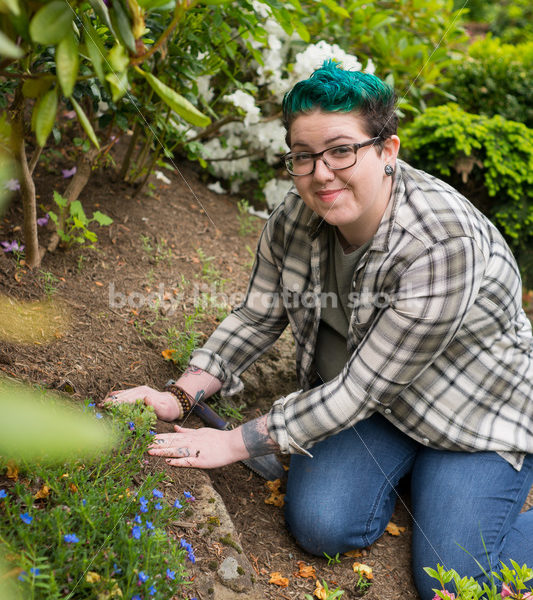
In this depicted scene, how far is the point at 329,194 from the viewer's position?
1.70 metres

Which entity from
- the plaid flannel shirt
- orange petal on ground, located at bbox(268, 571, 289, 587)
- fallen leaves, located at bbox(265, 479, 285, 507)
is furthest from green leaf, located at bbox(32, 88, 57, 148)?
fallen leaves, located at bbox(265, 479, 285, 507)

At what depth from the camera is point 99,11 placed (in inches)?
37.6

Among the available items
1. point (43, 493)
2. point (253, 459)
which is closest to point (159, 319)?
point (253, 459)

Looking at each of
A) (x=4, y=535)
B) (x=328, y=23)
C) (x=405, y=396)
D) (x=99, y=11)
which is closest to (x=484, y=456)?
(x=405, y=396)

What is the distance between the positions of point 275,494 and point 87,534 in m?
1.07

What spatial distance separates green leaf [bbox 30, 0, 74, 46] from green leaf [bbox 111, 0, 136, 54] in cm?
8

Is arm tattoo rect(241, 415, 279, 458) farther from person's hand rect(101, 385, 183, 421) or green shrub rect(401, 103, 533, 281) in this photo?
green shrub rect(401, 103, 533, 281)

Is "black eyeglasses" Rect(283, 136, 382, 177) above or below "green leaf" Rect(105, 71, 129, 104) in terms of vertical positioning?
below

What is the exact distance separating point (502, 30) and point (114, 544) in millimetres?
8592

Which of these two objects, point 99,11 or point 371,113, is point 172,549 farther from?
point 371,113

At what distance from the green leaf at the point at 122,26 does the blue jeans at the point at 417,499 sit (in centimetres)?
157

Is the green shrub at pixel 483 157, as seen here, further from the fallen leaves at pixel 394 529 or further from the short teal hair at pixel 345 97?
the fallen leaves at pixel 394 529

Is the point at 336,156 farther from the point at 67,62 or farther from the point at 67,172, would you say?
the point at 67,172

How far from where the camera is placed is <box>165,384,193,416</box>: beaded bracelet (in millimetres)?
2016
